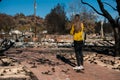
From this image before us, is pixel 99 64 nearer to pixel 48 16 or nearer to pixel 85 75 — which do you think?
pixel 85 75

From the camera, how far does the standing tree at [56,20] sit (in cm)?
8488

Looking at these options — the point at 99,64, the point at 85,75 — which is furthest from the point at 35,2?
the point at 85,75

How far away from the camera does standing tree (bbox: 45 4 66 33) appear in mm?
84875

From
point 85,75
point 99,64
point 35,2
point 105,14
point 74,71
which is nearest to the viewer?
point 85,75

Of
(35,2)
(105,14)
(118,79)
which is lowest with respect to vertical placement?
(118,79)

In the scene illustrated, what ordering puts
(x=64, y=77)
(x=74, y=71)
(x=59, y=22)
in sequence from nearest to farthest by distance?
(x=64, y=77), (x=74, y=71), (x=59, y=22)

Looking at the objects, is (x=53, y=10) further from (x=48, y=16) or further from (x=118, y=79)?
(x=118, y=79)

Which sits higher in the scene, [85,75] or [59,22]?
[59,22]

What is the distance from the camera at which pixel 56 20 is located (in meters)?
85.8

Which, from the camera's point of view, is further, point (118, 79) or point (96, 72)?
point (96, 72)

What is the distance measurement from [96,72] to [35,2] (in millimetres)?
39463

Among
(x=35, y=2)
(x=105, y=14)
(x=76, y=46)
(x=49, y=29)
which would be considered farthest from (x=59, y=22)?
(x=76, y=46)

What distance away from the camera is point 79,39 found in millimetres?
13070

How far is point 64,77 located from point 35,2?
134ft
